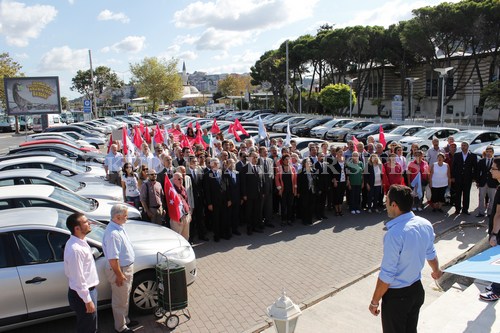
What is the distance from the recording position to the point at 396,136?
880 inches

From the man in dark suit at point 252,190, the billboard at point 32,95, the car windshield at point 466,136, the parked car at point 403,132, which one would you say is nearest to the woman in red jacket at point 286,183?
the man in dark suit at point 252,190

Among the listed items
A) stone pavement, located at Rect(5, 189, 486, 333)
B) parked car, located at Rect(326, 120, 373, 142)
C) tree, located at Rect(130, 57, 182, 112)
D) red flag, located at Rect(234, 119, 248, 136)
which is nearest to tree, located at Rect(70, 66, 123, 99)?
tree, located at Rect(130, 57, 182, 112)

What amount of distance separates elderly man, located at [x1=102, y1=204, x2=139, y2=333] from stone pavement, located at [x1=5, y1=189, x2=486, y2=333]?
1.50 feet

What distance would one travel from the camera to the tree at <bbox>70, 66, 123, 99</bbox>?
270 feet

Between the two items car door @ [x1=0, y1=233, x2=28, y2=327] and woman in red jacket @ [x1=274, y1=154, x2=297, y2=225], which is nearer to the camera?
car door @ [x1=0, y1=233, x2=28, y2=327]

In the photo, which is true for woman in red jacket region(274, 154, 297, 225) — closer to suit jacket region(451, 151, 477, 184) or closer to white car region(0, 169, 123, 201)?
white car region(0, 169, 123, 201)

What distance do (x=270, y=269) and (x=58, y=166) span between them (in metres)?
7.29

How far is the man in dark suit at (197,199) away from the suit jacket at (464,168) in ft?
21.5

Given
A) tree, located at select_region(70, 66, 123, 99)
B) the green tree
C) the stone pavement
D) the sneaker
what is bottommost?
the stone pavement

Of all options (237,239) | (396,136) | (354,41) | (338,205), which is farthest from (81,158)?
(354,41)

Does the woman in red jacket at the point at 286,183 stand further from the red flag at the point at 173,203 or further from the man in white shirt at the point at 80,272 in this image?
the man in white shirt at the point at 80,272

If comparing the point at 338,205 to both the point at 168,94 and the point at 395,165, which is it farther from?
the point at 168,94

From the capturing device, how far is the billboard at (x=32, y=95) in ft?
92.4

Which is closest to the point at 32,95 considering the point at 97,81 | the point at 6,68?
the point at 6,68
